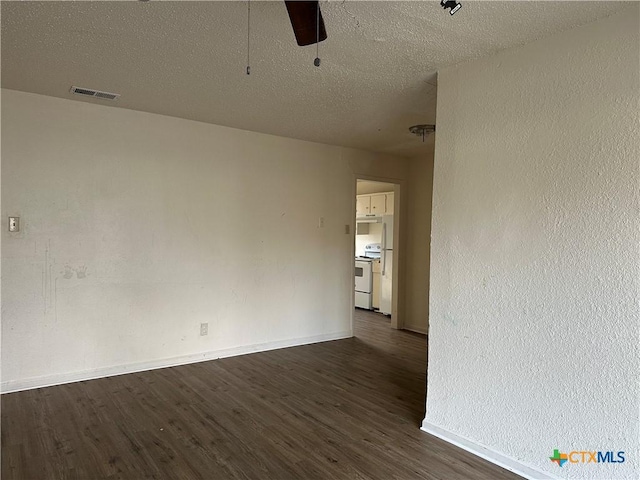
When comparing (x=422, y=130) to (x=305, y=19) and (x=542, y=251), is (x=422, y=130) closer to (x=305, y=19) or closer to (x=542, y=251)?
(x=542, y=251)

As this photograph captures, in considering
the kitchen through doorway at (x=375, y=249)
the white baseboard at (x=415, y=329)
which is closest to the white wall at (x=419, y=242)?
the white baseboard at (x=415, y=329)

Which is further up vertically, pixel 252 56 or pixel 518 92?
pixel 252 56

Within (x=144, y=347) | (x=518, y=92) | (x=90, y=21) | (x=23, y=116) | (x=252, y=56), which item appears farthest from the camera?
(x=144, y=347)

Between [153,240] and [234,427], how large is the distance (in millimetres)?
1925

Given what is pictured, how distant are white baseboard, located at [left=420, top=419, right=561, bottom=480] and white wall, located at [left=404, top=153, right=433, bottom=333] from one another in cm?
295

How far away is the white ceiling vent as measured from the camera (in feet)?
10.3

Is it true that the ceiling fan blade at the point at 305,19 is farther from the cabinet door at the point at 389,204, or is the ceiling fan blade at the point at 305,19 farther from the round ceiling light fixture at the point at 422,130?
the cabinet door at the point at 389,204

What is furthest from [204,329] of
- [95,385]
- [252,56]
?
[252,56]

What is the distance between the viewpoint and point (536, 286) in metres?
2.20

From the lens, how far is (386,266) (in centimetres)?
649

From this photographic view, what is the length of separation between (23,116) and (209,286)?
2.09 metres

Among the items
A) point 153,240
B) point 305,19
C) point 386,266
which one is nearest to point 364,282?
point 386,266

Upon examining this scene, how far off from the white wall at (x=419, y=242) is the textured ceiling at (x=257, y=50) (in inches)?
74.8

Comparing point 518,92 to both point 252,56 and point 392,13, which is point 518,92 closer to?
point 392,13
